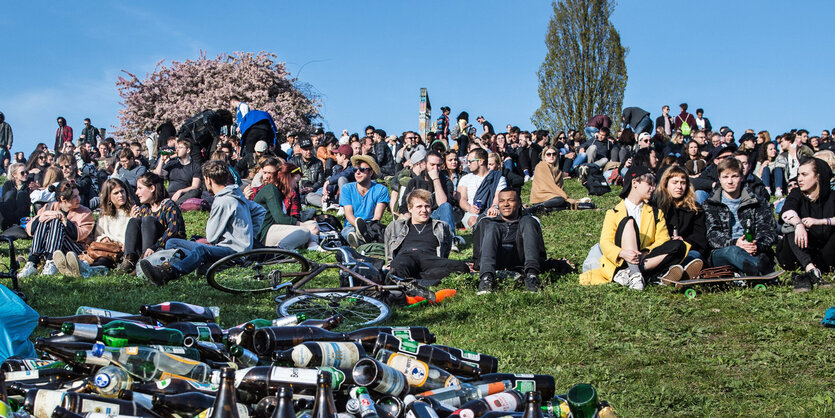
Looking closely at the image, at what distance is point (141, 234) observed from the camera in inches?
380

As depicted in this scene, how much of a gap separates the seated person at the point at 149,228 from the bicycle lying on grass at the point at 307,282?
2.16 meters

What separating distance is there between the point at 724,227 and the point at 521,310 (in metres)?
2.98

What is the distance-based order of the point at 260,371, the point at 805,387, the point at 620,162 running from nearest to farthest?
the point at 260,371 → the point at 805,387 → the point at 620,162

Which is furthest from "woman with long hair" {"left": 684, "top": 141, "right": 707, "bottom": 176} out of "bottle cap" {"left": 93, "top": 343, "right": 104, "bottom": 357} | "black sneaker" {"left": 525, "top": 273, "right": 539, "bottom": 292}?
"bottle cap" {"left": 93, "top": 343, "right": 104, "bottom": 357}

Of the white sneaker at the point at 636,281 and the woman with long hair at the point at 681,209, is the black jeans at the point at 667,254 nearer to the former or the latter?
the white sneaker at the point at 636,281

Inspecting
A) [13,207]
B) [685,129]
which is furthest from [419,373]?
[685,129]

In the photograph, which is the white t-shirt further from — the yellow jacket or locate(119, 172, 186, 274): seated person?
locate(119, 172, 186, 274): seated person

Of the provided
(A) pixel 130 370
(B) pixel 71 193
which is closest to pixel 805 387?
(A) pixel 130 370

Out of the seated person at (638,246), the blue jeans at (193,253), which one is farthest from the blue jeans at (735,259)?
the blue jeans at (193,253)

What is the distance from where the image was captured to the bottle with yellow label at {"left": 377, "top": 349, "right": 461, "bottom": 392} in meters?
3.64

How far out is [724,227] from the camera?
8680 mm

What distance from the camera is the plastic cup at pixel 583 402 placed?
11.3 ft

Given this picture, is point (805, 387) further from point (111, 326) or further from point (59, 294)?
point (59, 294)

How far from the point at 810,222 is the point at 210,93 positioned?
2426 cm
